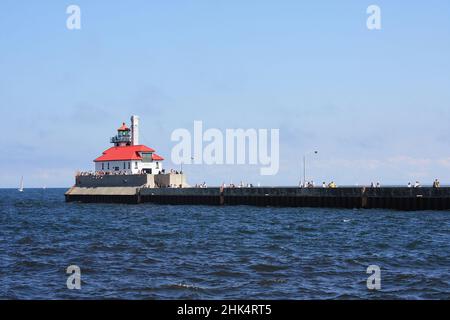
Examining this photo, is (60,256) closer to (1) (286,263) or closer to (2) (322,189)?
(1) (286,263)

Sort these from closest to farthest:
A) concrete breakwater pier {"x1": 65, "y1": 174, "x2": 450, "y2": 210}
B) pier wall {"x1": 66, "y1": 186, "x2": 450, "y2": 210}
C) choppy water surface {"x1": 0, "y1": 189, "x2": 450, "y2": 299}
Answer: choppy water surface {"x1": 0, "y1": 189, "x2": 450, "y2": 299} < pier wall {"x1": 66, "y1": 186, "x2": 450, "y2": 210} < concrete breakwater pier {"x1": 65, "y1": 174, "x2": 450, "y2": 210}

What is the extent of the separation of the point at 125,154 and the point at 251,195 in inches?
1069

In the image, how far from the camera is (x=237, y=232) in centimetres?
4594

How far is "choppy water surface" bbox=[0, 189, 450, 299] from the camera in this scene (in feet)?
76.7

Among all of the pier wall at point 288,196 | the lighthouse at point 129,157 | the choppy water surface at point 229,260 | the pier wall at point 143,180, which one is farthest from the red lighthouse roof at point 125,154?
the choppy water surface at point 229,260

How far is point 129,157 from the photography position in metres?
102

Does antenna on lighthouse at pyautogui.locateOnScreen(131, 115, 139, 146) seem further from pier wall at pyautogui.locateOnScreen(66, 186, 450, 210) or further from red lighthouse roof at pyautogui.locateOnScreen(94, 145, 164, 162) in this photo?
pier wall at pyautogui.locateOnScreen(66, 186, 450, 210)

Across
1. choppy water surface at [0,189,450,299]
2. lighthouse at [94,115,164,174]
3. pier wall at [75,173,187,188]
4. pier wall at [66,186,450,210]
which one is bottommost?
choppy water surface at [0,189,450,299]

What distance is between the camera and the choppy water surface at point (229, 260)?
23375 mm

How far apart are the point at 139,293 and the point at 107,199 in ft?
262

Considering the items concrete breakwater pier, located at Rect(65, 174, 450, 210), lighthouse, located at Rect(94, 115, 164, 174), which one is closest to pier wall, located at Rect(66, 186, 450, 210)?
concrete breakwater pier, located at Rect(65, 174, 450, 210)

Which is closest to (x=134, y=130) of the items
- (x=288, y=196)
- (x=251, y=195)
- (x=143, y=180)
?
(x=143, y=180)

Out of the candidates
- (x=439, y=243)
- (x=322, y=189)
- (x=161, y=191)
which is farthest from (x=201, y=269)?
(x=161, y=191)

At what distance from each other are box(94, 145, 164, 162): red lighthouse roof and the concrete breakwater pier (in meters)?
3.48
